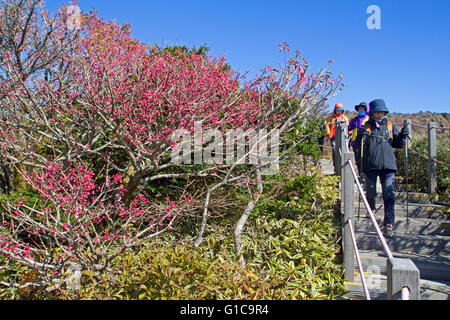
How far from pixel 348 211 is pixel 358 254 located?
1.69ft

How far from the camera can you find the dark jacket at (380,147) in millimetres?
4891

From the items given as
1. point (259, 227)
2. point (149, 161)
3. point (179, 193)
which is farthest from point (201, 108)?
point (259, 227)

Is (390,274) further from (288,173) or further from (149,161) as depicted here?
(288,173)

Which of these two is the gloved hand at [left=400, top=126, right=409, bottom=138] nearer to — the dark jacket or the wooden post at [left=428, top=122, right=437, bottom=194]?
the dark jacket

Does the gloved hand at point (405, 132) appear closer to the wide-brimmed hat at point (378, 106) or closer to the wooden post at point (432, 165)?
the wide-brimmed hat at point (378, 106)

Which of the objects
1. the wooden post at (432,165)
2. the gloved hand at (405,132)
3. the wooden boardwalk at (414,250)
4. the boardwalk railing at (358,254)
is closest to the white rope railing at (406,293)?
the boardwalk railing at (358,254)

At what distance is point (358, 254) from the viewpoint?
11.2 feet

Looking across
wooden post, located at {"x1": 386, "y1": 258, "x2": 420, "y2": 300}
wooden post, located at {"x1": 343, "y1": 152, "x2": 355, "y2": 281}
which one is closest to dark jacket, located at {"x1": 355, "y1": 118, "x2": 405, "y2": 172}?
wooden post, located at {"x1": 343, "y1": 152, "x2": 355, "y2": 281}

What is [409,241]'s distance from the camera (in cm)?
454

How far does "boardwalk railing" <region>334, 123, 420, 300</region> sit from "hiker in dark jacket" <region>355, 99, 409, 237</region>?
1.46ft

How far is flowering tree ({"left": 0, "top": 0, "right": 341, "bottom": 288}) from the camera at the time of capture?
13.2 feet
